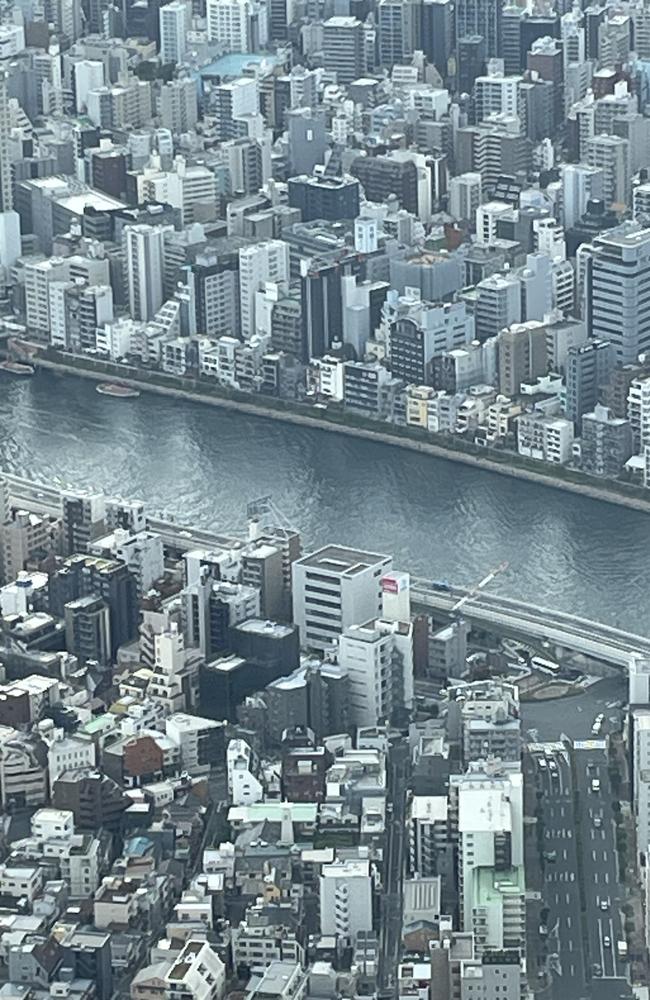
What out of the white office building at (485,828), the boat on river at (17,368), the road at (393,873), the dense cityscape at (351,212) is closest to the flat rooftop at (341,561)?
the road at (393,873)

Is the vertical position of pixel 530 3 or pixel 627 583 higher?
pixel 530 3

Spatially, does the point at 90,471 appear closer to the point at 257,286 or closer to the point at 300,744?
the point at 257,286

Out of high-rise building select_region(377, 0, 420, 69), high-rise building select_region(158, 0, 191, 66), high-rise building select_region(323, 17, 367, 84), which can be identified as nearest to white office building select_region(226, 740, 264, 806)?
high-rise building select_region(323, 17, 367, 84)

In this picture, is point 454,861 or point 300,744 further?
point 300,744

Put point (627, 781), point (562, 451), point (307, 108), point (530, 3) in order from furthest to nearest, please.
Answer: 1. point (530, 3)
2. point (307, 108)
3. point (562, 451)
4. point (627, 781)

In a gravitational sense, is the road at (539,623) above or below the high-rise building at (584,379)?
below

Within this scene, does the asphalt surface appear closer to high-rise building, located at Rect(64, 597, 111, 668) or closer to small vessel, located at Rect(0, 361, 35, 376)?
high-rise building, located at Rect(64, 597, 111, 668)

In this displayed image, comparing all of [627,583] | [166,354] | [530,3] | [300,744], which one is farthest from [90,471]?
[530,3]

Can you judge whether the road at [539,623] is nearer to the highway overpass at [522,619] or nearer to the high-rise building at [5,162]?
the highway overpass at [522,619]
